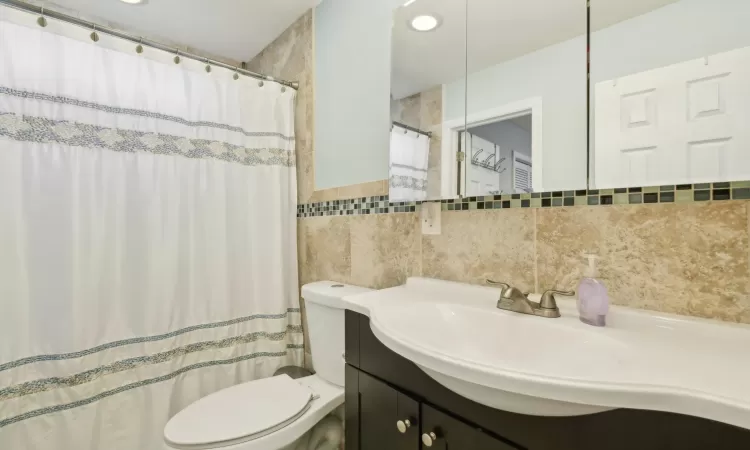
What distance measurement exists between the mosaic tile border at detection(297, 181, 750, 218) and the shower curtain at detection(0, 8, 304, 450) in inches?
29.7

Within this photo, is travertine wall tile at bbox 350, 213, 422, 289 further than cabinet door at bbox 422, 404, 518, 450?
Yes

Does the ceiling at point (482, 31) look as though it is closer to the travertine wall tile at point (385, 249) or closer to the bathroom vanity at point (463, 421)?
the travertine wall tile at point (385, 249)

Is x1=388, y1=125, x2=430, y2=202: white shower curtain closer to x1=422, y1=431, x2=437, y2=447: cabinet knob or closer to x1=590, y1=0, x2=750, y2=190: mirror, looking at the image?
x1=590, y1=0, x2=750, y2=190: mirror

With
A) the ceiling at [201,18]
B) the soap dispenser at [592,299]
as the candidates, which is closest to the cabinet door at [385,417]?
the soap dispenser at [592,299]

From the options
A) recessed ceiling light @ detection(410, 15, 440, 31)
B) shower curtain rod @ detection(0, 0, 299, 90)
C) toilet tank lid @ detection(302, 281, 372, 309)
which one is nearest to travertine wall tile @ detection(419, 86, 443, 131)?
recessed ceiling light @ detection(410, 15, 440, 31)

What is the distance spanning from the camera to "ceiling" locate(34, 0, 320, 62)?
1.78 metres

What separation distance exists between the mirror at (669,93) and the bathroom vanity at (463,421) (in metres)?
0.44

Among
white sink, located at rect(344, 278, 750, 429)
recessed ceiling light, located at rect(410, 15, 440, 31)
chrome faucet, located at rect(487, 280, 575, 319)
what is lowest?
white sink, located at rect(344, 278, 750, 429)

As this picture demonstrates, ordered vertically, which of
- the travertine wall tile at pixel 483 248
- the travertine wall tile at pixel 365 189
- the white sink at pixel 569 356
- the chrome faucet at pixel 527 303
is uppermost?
the travertine wall tile at pixel 365 189

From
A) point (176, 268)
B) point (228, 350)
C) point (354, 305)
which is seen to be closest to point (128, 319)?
point (176, 268)

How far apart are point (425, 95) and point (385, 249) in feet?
1.98

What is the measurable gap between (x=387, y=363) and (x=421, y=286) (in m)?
0.38

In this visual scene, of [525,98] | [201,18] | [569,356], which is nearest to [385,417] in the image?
[569,356]

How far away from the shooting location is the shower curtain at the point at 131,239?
1.18 meters
